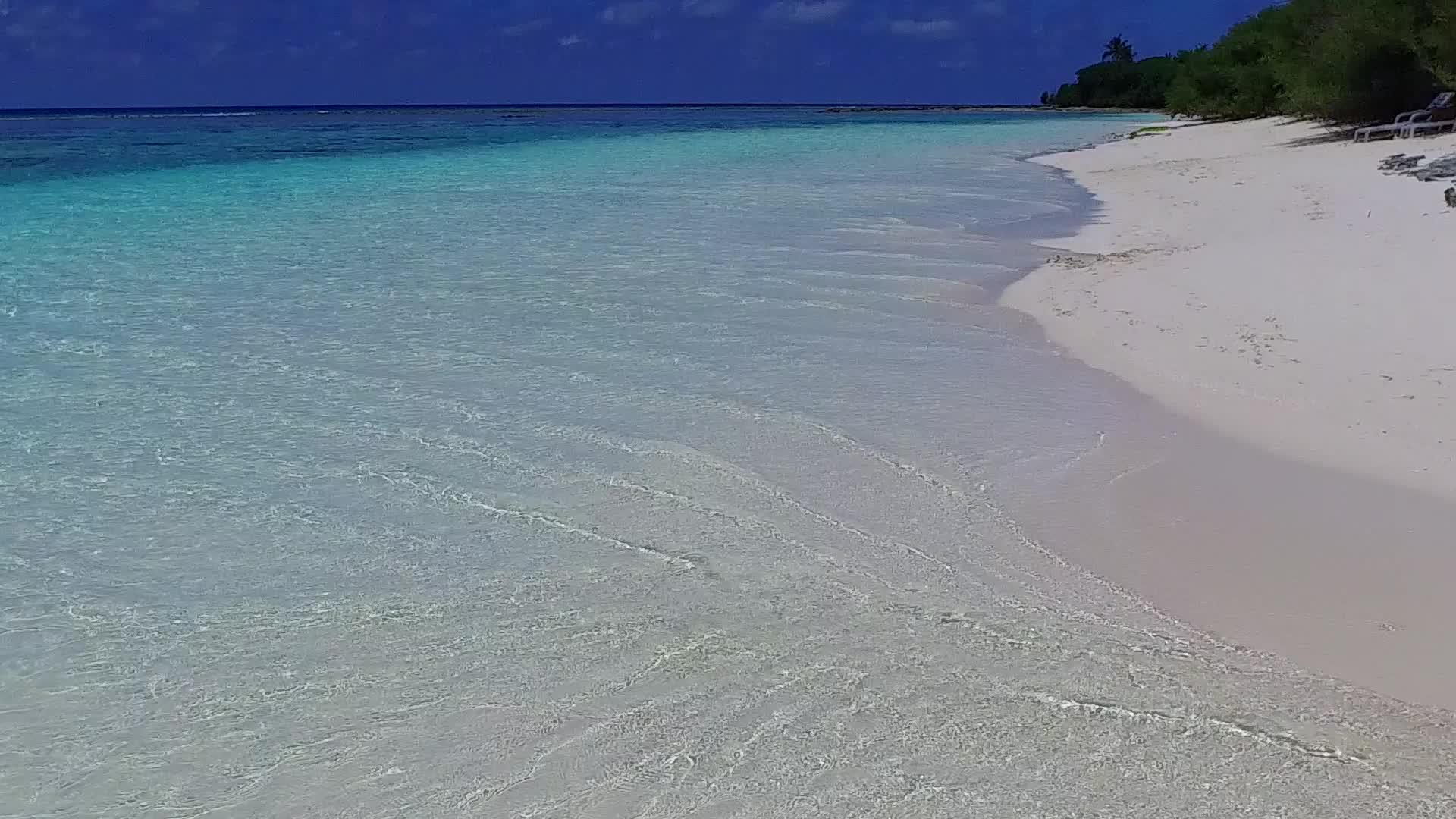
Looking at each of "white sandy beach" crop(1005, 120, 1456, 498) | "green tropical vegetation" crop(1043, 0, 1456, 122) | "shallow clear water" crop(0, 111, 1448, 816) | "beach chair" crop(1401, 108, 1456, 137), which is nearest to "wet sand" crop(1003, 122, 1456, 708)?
"white sandy beach" crop(1005, 120, 1456, 498)

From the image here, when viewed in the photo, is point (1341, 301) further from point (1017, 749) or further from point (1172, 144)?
point (1172, 144)

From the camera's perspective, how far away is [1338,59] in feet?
85.9

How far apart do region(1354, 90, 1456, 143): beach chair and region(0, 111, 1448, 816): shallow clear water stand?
17357 millimetres

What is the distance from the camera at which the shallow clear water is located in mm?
2676

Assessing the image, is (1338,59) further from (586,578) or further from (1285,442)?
(586,578)

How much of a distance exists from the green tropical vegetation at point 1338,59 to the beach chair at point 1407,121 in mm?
335

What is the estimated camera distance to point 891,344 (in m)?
6.84

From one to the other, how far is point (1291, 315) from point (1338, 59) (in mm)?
23631

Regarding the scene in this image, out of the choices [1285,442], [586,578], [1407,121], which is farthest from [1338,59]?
[586,578]

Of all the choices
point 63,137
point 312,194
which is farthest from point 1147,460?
point 63,137

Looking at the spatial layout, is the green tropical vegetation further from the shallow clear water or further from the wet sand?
the shallow clear water

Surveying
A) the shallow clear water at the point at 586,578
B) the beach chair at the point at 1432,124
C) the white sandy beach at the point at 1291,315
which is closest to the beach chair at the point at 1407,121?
the beach chair at the point at 1432,124

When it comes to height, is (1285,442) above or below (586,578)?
above

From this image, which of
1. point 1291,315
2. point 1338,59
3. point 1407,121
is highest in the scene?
point 1338,59
